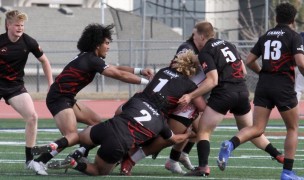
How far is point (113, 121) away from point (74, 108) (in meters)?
0.99

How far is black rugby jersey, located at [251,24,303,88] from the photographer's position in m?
10.6

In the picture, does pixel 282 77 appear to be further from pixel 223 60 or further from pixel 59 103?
pixel 59 103

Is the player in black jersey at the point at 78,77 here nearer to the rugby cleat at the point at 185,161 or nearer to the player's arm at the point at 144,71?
the player's arm at the point at 144,71

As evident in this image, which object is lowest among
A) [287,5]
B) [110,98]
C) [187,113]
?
[110,98]

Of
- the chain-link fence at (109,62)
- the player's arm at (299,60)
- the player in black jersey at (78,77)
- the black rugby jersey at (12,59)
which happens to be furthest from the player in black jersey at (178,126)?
the chain-link fence at (109,62)

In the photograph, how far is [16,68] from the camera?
11.9 m

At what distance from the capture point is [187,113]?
1132 cm

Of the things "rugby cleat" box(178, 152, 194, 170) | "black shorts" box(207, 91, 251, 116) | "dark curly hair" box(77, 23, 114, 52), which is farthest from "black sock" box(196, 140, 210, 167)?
"dark curly hair" box(77, 23, 114, 52)

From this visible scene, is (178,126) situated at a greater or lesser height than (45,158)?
greater

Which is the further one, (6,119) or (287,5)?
(6,119)

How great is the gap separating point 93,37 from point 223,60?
1.47 metres

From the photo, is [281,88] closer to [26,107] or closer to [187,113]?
[187,113]

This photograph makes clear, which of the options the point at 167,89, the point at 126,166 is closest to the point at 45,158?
the point at 126,166

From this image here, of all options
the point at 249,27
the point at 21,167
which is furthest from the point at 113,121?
the point at 249,27
